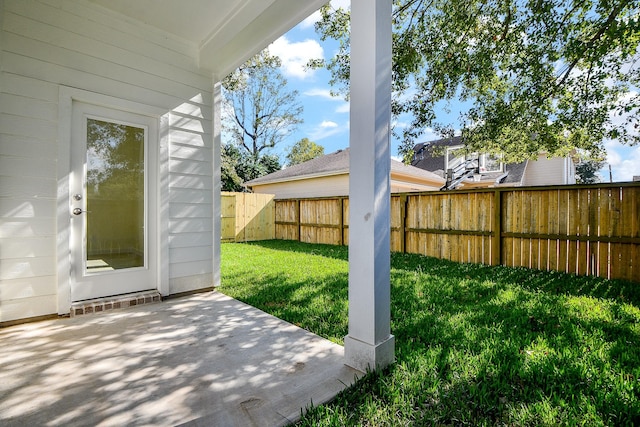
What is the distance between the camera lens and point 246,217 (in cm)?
959

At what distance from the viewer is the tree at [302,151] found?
76.9 ft

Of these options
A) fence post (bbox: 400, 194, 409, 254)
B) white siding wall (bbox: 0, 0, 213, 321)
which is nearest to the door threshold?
white siding wall (bbox: 0, 0, 213, 321)

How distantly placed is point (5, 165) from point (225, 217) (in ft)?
21.9

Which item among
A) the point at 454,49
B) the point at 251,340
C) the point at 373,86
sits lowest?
the point at 251,340

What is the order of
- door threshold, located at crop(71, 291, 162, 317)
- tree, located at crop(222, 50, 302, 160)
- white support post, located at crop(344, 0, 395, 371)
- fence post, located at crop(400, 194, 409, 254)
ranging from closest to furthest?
white support post, located at crop(344, 0, 395, 371)
door threshold, located at crop(71, 291, 162, 317)
fence post, located at crop(400, 194, 409, 254)
tree, located at crop(222, 50, 302, 160)

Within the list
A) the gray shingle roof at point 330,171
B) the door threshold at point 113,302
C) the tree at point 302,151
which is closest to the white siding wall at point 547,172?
the gray shingle roof at point 330,171

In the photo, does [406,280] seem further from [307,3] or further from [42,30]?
[42,30]

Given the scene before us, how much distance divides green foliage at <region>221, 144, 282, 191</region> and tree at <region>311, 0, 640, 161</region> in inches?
488

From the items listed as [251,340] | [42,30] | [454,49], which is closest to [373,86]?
[251,340]

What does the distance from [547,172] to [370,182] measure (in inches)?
660

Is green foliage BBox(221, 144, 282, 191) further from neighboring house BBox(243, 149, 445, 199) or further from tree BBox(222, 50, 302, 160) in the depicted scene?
neighboring house BBox(243, 149, 445, 199)

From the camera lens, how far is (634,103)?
14.1ft

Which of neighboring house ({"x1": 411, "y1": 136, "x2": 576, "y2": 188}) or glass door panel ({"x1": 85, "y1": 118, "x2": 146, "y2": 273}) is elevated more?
neighboring house ({"x1": 411, "y1": 136, "x2": 576, "y2": 188})

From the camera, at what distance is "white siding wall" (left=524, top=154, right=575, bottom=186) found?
13833mm
